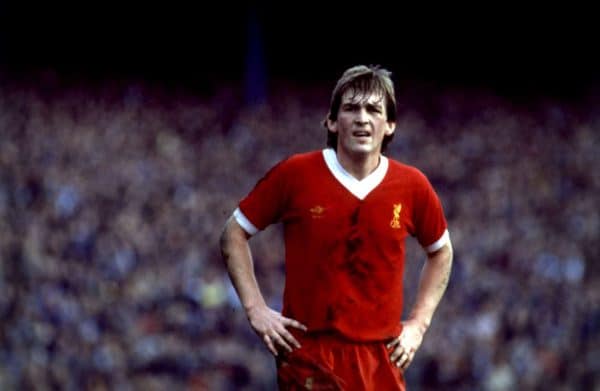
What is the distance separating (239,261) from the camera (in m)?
3.73

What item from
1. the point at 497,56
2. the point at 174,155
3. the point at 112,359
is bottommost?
the point at 112,359

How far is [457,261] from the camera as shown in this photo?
12.8m

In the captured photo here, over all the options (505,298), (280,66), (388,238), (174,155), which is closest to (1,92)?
(174,155)

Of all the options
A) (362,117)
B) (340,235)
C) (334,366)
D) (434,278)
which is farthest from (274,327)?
(362,117)

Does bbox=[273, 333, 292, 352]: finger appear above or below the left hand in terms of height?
above

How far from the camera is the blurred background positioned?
432 inches

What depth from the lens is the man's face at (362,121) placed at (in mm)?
3621

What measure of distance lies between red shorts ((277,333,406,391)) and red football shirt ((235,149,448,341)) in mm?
44

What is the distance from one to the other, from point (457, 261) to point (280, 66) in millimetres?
9393

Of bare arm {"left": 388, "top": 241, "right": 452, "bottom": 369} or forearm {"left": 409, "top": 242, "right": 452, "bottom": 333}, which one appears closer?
bare arm {"left": 388, "top": 241, "right": 452, "bottom": 369}

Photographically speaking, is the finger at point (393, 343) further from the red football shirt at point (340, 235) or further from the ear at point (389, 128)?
the ear at point (389, 128)

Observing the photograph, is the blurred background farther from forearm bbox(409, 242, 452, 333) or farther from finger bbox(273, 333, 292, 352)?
finger bbox(273, 333, 292, 352)

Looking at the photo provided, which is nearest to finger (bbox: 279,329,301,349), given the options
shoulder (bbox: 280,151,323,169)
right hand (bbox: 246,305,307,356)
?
right hand (bbox: 246,305,307,356)

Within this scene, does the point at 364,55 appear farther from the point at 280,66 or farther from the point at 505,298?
the point at 505,298
